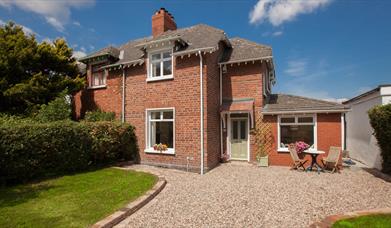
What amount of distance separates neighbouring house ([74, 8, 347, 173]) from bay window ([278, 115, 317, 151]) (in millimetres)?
52

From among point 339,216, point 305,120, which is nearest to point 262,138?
point 305,120

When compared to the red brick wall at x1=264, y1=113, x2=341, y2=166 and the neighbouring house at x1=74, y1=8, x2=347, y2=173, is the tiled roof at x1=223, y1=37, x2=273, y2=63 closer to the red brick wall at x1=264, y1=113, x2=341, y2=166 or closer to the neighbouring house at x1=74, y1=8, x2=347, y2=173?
the neighbouring house at x1=74, y1=8, x2=347, y2=173

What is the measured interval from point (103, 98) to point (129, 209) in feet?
36.2

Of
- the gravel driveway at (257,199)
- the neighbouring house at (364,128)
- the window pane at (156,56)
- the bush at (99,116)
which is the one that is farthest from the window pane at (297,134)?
the bush at (99,116)

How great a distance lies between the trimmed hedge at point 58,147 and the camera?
27.9 ft

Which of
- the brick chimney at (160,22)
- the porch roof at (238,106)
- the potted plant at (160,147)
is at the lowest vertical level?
the potted plant at (160,147)

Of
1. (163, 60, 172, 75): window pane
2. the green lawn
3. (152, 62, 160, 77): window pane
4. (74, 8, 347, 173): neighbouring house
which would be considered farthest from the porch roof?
the green lawn

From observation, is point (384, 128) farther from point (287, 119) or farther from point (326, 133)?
point (287, 119)

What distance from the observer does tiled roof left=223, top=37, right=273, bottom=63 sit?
13281 millimetres

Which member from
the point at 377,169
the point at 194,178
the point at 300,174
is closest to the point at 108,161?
the point at 194,178

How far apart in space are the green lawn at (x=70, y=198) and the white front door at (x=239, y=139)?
617 cm

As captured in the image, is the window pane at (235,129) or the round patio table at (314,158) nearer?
the round patio table at (314,158)

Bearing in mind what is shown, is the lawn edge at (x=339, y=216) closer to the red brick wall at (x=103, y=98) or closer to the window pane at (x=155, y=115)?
the window pane at (x=155, y=115)

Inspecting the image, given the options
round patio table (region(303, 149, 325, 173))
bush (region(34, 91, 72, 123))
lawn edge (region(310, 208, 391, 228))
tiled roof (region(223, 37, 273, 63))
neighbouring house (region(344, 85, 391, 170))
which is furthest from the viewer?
tiled roof (region(223, 37, 273, 63))
